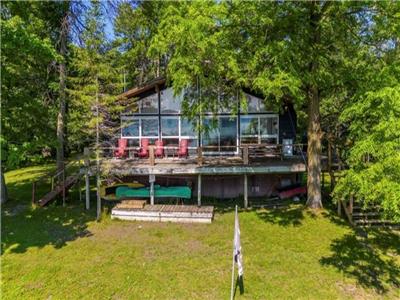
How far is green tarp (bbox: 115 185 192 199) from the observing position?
14.4m

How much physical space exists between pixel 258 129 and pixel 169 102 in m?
4.76

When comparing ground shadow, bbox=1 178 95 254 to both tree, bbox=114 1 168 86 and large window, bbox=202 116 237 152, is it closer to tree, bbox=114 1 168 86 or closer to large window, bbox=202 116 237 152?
large window, bbox=202 116 237 152

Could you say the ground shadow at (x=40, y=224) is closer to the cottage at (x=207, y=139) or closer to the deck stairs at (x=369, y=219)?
the cottage at (x=207, y=139)

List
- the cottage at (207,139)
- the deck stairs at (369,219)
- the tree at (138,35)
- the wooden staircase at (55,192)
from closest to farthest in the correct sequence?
the deck stairs at (369,219) < the wooden staircase at (55,192) < the cottage at (207,139) < the tree at (138,35)

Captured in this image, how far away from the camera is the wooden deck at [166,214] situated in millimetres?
12625

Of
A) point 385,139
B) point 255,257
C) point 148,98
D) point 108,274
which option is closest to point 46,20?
point 148,98

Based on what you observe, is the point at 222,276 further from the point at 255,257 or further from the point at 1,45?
the point at 1,45

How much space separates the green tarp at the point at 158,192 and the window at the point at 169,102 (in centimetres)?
420

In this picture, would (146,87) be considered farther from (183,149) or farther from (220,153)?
(220,153)

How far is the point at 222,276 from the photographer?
27.7 ft

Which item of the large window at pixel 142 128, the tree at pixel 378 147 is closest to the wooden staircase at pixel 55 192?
the large window at pixel 142 128

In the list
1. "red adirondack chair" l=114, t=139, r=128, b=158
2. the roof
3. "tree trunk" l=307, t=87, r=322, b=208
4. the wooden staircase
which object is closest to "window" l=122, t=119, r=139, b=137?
"red adirondack chair" l=114, t=139, r=128, b=158

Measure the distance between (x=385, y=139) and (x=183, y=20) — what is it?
7.00 m

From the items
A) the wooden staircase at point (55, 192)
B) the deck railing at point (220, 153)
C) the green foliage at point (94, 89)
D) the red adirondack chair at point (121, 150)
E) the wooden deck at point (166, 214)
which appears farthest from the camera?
the red adirondack chair at point (121, 150)
